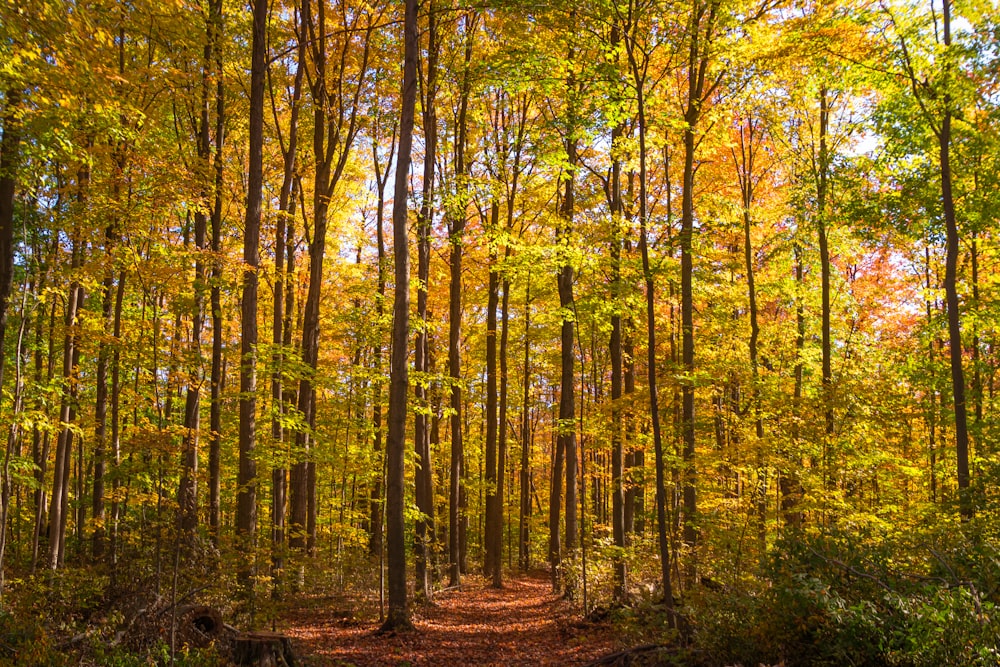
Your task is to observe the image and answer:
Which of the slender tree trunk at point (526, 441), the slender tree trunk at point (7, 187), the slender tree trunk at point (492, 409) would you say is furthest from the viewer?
the slender tree trunk at point (526, 441)

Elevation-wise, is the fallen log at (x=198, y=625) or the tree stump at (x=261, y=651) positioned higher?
the fallen log at (x=198, y=625)

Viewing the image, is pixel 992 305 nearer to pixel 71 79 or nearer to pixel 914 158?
pixel 914 158

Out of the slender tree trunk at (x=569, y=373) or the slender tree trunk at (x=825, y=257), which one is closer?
the slender tree trunk at (x=825, y=257)

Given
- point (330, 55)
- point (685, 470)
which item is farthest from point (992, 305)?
point (330, 55)

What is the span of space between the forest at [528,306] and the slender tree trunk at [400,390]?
0.07m

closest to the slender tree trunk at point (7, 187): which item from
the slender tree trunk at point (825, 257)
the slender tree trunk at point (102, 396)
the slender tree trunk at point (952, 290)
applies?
the slender tree trunk at point (102, 396)

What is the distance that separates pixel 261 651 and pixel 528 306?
11.0 m

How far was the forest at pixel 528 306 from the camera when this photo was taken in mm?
6387

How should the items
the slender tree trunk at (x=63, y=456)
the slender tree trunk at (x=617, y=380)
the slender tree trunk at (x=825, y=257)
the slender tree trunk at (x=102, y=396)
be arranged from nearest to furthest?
the slender tree trunk at (x=102, y=396) < the slender tree trunk at (x=825, y=257) < the slender tree trunk at (x=617, y=380) < the slender tree trunk at (x=63, y=456)

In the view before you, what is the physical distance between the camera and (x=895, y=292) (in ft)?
69.9

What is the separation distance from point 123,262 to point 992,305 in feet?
50.9

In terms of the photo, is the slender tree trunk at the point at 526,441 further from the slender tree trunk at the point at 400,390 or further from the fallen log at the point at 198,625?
the fallen log at the point at 198,625

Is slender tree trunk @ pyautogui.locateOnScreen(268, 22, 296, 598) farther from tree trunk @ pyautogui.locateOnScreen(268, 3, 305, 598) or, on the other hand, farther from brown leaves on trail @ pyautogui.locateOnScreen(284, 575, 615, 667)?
brown leaves on trail @ pyautogui.locateOnScreen(284, 575, 615, 667)

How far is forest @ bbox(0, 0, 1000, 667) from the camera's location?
6.39m
